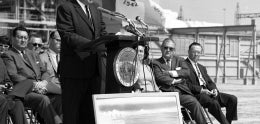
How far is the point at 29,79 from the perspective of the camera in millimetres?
6203

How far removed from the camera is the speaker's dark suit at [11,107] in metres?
5.66

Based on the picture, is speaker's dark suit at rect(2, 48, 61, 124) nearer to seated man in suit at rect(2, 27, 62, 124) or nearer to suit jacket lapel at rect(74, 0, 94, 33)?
seated man in suit at rect(2, 27, 62, 124)

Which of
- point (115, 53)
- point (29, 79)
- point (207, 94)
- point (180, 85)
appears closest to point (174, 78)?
point (180, 85)

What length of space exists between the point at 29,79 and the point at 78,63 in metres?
1.96

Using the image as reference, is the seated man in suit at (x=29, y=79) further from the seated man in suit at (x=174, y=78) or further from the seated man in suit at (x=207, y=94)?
the seated man in suit at (x=207, y=94)

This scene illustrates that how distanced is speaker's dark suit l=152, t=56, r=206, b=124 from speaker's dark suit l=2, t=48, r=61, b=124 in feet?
5.36

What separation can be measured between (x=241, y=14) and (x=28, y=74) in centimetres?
6453

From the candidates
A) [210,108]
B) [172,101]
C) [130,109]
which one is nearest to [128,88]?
[130,109]

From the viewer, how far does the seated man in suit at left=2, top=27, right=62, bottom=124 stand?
6.08m

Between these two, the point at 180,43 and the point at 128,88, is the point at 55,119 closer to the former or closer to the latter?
the point at 128,88

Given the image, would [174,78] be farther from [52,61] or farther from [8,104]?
[8,104]

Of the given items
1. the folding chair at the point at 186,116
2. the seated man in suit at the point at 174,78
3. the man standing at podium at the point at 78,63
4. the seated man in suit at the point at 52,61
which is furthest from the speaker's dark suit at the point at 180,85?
the man standing at podium at the point at 78,63

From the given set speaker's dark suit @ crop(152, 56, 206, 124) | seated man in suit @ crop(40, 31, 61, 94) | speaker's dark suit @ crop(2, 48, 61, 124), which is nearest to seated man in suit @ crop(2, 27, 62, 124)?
speaker's dark suit @ crop(2, 48, 61, 124)

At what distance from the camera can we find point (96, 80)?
4.46m
